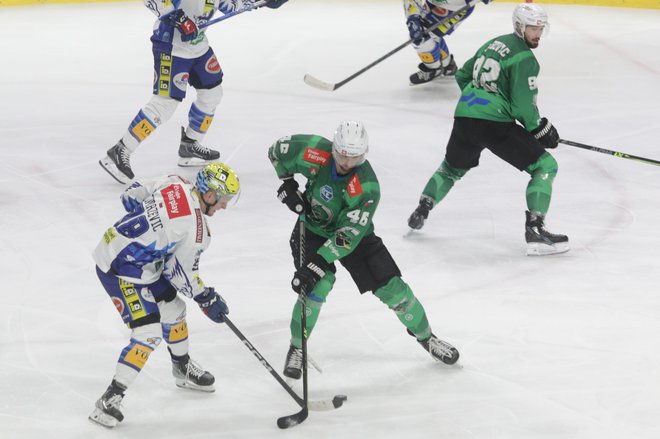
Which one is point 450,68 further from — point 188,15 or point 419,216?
point 419,216

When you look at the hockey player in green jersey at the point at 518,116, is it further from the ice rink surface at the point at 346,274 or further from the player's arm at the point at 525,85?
the ice rink surface at the point at 346,274

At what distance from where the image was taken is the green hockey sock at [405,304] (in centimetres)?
387

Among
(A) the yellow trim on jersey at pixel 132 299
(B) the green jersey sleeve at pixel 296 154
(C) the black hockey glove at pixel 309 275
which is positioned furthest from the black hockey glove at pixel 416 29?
(A) the yellow trim on jersey at pixel 132 299

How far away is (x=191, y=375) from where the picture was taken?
3785 mm

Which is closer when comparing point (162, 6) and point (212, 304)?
point (212, 304)

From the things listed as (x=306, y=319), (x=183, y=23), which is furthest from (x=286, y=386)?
(x=183, y=23)

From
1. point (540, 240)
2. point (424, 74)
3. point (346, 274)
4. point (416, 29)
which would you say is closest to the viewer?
point (346, 274)

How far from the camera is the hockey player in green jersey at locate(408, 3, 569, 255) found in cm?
500

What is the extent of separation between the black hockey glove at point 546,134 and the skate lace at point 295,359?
190cm

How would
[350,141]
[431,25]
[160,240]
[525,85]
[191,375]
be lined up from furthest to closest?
[431,25] → [525,85] → [191,375] → [350,141] → [160,240]

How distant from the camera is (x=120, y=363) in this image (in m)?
3.52

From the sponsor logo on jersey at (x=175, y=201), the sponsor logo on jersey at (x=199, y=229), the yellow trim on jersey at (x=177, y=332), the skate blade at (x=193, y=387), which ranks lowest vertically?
the skate blade at (x=193, y=387)

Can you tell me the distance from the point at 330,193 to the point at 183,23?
7.63ft

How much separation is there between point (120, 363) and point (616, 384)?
1.76 m
